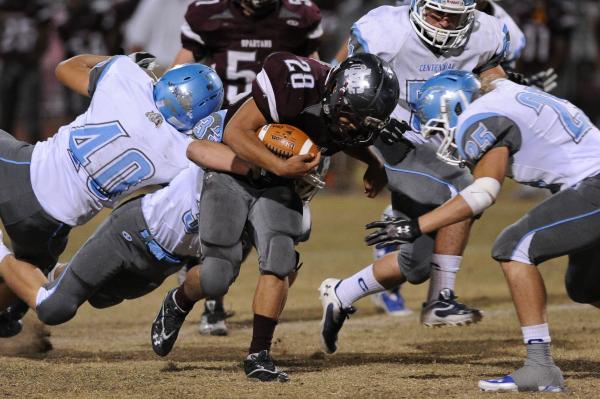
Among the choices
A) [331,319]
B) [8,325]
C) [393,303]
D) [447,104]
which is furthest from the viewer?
[393,303]

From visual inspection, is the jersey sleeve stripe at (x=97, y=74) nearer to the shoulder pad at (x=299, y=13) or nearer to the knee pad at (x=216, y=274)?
the knee pad at (x=216, y=274)

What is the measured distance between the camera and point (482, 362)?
633 cm

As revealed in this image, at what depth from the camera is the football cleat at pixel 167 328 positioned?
238 inches

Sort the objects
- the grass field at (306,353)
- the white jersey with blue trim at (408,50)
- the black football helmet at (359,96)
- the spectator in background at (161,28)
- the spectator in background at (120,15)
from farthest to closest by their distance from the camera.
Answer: the spectator in background at (120,15), the spectator in background at (161,28), the white jersey with blue trim at (408,50), the black football helmet at (359,96), the grass field at (306,353)

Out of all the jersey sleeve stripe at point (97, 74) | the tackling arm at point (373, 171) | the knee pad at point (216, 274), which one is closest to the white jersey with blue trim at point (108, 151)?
the jersey sleeve stripe at point (97, 74)

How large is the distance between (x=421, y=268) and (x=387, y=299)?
1.83 meters

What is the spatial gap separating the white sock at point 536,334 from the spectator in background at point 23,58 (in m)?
10.8

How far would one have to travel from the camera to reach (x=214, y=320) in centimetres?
750

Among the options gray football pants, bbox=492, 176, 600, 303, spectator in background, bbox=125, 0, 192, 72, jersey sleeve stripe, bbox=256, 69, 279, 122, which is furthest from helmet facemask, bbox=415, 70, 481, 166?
spectator in background, bbox=125, 0, 192, 72

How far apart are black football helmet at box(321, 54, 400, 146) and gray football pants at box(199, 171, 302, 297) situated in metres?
0.44

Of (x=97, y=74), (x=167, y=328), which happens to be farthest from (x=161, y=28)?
(x=167, y=328)

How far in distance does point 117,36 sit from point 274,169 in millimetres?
9674

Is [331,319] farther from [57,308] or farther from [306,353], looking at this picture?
[57,308]

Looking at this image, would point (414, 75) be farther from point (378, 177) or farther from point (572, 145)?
point (572, 145)
